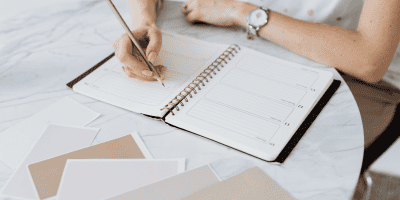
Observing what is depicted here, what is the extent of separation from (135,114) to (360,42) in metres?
0.62

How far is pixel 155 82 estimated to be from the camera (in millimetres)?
699

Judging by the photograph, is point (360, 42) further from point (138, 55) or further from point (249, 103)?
point (138, 55)

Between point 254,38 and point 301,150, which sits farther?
point 254,38

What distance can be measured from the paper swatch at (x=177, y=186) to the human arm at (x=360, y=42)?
18.6 inches

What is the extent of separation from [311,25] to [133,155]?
0.62m

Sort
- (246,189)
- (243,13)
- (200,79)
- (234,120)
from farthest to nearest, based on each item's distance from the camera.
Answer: (243,13), (200,79), (234,120), (246,189)

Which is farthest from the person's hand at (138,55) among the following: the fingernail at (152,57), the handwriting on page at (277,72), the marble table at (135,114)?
the handwriting on page at (277,72)

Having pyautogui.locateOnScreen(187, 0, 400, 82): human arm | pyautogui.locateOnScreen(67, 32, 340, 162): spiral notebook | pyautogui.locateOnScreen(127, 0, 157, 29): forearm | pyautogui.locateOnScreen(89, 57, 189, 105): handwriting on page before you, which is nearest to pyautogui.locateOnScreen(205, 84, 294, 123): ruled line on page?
pyautogui.locateOnScreen(67, 32, 340, 162): spiral notebook

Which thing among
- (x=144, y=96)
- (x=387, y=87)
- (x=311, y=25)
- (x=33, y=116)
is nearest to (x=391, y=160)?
(x=387, y=87)

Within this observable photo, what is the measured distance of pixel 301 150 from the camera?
0.53 m

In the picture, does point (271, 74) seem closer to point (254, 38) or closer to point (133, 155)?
point (254, 38)

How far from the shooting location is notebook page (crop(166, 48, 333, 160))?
1.77 ft

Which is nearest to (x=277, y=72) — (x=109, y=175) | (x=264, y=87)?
(x=264, y=87)

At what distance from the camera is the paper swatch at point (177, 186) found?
0.46 m
